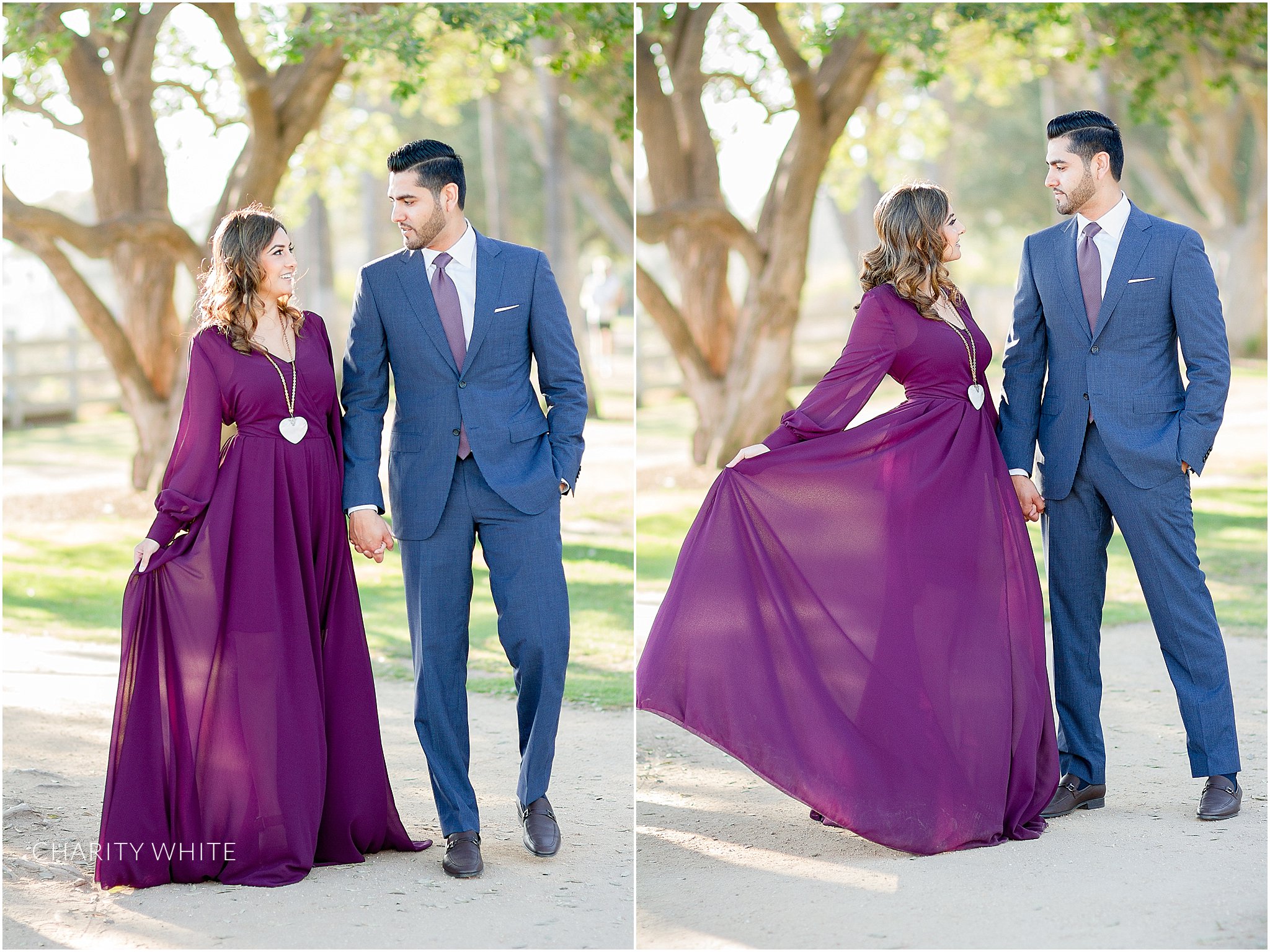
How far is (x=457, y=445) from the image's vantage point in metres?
4.12

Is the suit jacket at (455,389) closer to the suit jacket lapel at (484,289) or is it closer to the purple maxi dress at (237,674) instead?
the suit jacket lapel at (484,289)

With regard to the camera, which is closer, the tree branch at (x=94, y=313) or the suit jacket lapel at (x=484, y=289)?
the suit jacket lapel at (x=484, y=289)

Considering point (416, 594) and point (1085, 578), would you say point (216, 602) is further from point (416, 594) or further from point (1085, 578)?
point (1085, 578)

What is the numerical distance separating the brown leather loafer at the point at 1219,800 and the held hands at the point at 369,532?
2766 millimetres

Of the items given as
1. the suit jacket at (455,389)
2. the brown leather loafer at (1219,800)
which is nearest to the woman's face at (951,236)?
the suit jacket at (455,389)

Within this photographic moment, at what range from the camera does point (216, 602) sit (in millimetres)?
4031

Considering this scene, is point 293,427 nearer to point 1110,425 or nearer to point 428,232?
point 428,232

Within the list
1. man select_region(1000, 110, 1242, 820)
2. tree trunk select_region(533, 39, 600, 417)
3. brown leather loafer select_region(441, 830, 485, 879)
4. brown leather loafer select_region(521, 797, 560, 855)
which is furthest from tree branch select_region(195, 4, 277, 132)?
brown leather loafer select_region(441, 830, 485, 879)

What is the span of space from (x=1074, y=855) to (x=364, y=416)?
254cm

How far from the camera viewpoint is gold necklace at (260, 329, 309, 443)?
4.11 meters

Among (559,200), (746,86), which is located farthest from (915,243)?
(559,200)

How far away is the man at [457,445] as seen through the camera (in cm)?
411

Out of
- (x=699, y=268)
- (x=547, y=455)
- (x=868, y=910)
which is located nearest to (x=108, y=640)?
(x=547, y=455)

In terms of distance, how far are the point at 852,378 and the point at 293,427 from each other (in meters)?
1.78
